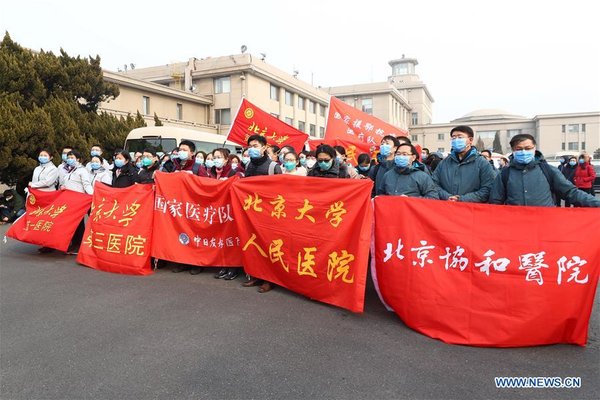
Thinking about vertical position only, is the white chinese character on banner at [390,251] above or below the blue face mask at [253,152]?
below

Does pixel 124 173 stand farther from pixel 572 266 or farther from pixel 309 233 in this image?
pixel 572 266

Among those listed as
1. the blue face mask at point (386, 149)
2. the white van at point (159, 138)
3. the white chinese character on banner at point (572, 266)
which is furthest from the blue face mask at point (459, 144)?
the white van at point (159, 138)

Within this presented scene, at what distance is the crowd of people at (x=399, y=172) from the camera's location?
359cm

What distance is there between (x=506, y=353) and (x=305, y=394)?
5.46 feet

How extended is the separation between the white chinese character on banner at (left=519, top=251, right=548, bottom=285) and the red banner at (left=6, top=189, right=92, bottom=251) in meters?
5.98

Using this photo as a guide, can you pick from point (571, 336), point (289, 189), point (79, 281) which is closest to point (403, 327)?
point (571, 336)

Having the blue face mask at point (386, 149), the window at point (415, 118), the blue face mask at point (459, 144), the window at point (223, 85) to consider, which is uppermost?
the window at point (415, 118)

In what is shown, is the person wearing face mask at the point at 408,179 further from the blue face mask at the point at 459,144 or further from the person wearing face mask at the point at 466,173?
the blue face mask at the point at 459,144

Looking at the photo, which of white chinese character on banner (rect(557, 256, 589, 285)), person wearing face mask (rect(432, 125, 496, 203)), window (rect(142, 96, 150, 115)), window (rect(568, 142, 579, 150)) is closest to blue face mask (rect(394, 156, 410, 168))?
person wearing face mask (rect(432, 125, 496, 203))

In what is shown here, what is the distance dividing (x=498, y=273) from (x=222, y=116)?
2850 centimetres

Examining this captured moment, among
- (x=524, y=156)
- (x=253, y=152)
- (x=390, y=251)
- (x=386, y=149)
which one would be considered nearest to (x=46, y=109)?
(x=253, y=152)

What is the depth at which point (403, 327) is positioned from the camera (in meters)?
3.52

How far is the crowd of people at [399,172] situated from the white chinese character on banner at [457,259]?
0.72 metres

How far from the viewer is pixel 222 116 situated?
2973 cm
